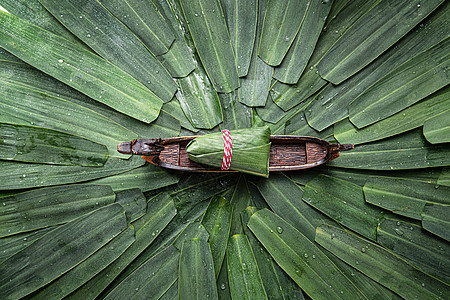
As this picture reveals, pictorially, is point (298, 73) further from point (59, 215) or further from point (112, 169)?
point (59, 215)

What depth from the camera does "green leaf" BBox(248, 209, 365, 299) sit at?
1538mm

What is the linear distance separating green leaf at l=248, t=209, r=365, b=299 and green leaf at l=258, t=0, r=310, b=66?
0.92 meters

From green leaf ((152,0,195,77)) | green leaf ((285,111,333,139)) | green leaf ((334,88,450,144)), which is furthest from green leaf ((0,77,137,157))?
green leaf ((334,88,450,144))

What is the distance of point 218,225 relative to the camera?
1.63 metres

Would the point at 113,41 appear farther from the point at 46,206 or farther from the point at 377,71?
the point at 377,71

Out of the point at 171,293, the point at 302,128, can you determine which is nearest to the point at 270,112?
the point at 302,128

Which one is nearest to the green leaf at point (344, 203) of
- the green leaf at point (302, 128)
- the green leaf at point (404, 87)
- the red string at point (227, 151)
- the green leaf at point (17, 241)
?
the green leaf at point (302, 128)

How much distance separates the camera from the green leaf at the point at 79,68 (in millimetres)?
1531

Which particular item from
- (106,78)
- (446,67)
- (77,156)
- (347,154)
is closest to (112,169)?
(77,156)

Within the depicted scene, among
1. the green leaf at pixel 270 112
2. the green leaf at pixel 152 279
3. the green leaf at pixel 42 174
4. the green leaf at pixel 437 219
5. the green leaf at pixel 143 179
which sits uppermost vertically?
the green leaf at pixel 270 112

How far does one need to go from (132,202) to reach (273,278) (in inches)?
34.0

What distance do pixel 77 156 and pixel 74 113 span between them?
234mm

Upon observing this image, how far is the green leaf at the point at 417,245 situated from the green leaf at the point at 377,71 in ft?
2.16

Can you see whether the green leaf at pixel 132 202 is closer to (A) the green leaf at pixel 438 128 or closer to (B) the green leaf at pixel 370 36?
(B) the green leaf at pixel 370 36
